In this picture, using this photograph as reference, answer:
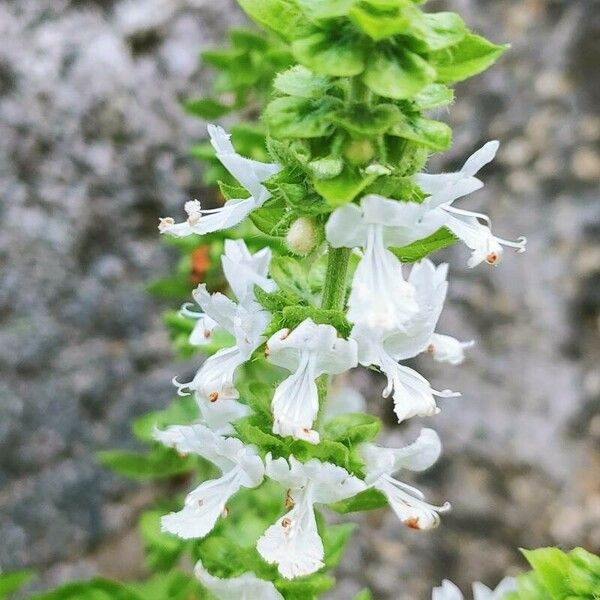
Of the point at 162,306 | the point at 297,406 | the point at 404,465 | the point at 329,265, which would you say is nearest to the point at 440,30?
the point at 329,265

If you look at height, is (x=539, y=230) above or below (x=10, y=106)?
below

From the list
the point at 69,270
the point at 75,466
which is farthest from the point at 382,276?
the point at 75,466

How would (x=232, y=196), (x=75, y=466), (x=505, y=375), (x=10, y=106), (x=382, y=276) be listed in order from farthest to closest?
(x=505, y=375) → (x=75, y=466) → (x=10, y=106) → (x=232, y=196) → (x=382, y=276)

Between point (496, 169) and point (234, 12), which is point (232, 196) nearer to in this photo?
point (234, 12)

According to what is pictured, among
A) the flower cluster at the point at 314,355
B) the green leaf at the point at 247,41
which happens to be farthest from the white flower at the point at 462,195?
the green leaf at the point at 247,41

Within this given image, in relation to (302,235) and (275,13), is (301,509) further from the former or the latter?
(275,13)

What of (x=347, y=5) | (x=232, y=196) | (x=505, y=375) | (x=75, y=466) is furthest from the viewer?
(x=505, y=375)
